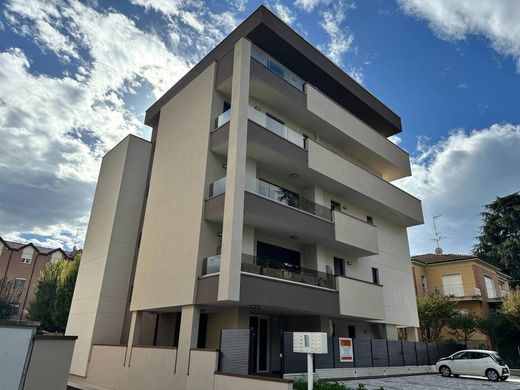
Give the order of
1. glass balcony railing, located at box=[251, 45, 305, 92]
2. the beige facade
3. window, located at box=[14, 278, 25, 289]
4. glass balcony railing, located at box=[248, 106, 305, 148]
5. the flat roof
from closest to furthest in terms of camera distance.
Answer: glass balcony railing, located at box=[248, 106, 305, 148]
glass balcony railing, located at box=[251, 45, 305, 92]
the flat roof
the beige facade
window, located at box=[14, 278, 25, 289]

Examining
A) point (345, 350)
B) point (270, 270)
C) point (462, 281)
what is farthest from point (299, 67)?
point (462, 281)

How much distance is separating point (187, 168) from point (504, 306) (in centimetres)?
2516

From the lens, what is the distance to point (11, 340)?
23.6 ft

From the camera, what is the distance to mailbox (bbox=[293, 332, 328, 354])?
929cm

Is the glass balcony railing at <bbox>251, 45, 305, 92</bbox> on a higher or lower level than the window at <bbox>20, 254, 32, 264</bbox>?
higher

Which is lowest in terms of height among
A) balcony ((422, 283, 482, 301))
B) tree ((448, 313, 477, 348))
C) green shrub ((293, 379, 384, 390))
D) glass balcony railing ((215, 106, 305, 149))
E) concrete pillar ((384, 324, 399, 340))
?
green shrub ((293, 379, 384, 390))

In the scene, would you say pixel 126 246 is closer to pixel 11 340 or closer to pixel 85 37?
pixel 85 37

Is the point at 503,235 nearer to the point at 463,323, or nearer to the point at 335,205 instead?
the point at 463,323

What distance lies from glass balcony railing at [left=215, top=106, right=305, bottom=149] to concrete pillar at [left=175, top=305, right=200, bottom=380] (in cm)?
813

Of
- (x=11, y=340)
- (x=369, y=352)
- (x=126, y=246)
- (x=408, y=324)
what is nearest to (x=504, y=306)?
(x=408, y=324)

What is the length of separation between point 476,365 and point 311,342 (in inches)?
541

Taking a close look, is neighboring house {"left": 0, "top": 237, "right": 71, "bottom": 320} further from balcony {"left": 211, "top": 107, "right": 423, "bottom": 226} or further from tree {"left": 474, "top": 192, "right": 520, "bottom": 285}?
tree {"left": 474, "top": 192, "right": 520, "bottom": 285}

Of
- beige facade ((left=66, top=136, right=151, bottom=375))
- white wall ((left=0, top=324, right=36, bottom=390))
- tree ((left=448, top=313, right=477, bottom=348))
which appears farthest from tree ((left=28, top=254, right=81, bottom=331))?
tree ((left=448, top=313, right=477, bottom=348))

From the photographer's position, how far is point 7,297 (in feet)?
128
